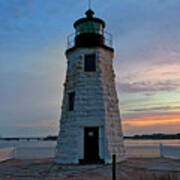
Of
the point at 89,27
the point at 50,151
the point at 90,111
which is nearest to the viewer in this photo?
the point at 90,111

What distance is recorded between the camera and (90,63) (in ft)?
41.6

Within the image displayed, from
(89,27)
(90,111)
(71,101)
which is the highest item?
(89,27)

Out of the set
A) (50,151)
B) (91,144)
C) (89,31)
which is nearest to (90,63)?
(89,31)

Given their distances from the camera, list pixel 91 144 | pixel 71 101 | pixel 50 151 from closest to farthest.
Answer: pixel 91 144 → pixel 71 101 → pixel 50 151

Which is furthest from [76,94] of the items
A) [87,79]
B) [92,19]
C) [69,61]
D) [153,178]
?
[153,178]

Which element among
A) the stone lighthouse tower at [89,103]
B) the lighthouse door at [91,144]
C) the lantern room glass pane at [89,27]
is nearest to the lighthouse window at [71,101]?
the stone lighthouse tower at [89,103]

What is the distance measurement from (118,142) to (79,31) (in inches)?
268

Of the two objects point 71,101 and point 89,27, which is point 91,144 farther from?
point 89,27

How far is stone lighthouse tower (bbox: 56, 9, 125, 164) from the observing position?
11.5 metres

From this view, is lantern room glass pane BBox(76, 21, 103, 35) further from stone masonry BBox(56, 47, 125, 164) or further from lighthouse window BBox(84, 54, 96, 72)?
lighthouse window BBox(84, 54, 96, 72)

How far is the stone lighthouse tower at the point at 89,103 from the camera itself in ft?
37.6

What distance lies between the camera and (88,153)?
37.6 feet

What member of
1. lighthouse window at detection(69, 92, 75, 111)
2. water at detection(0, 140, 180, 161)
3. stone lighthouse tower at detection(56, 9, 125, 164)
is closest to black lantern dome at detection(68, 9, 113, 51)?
stone lighthouse tower at detection(56, 9, 125, 164)

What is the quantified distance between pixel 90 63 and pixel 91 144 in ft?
15.0
